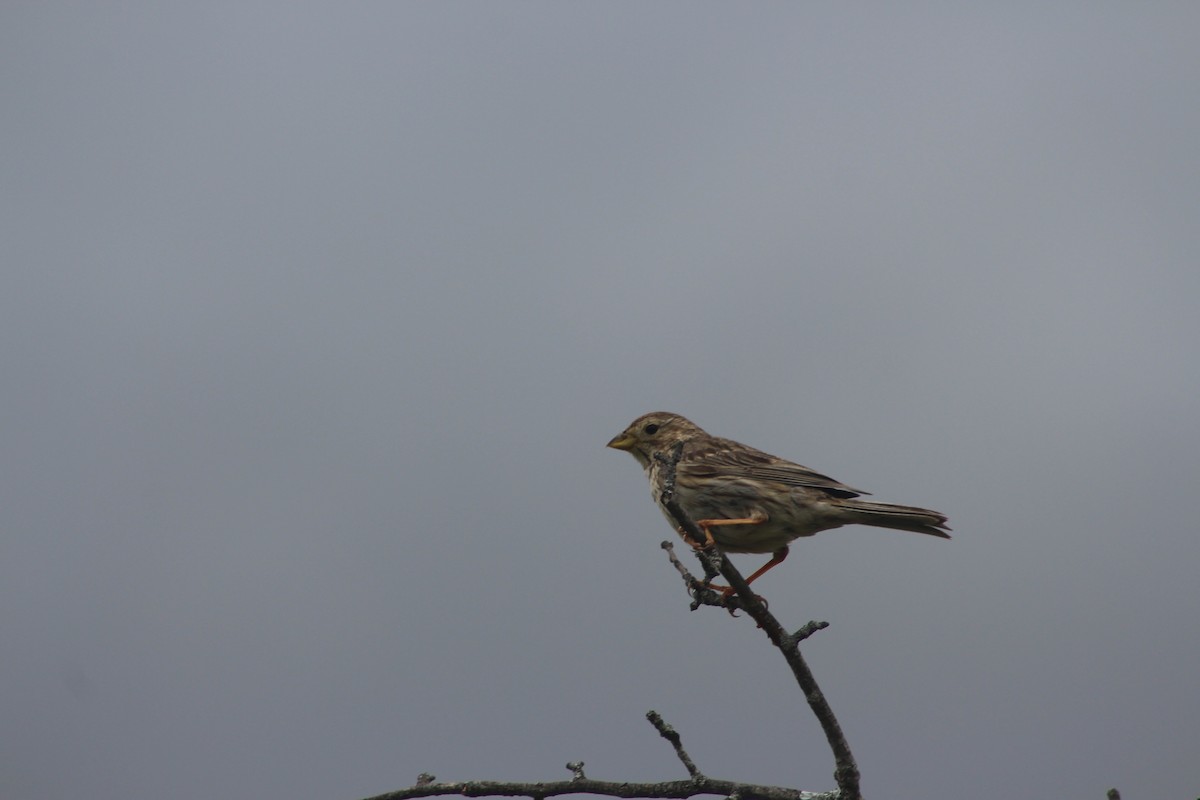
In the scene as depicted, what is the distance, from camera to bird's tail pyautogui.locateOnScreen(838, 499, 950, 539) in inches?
302

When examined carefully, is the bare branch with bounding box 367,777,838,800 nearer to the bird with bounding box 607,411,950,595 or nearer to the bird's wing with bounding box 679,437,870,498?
the bird with bounding box 607,411,950,595

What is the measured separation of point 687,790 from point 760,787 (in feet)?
1.31

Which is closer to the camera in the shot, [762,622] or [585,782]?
[585,782]

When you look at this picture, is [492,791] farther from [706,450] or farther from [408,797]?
[706,450]

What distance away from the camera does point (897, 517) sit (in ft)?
25.6

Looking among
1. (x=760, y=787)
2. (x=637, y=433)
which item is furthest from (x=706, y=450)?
(x=760, y=787)

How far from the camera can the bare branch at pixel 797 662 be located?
5164 mm

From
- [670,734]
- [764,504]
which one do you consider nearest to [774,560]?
[764,504]

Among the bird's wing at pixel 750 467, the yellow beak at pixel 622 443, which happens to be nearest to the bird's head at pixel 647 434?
the yellow beak at pixel 622 443

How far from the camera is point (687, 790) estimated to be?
207 inches

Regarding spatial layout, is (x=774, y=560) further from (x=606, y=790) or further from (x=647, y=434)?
(x=606, y=790)

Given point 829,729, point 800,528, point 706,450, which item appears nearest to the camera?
point 829,729

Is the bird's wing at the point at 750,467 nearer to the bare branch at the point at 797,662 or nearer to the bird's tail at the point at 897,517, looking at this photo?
the bird's tail at the point at 897,517

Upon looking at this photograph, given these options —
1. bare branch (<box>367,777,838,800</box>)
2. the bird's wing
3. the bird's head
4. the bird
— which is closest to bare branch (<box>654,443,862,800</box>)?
bare branch (<box>367,777,838,800</box>)
